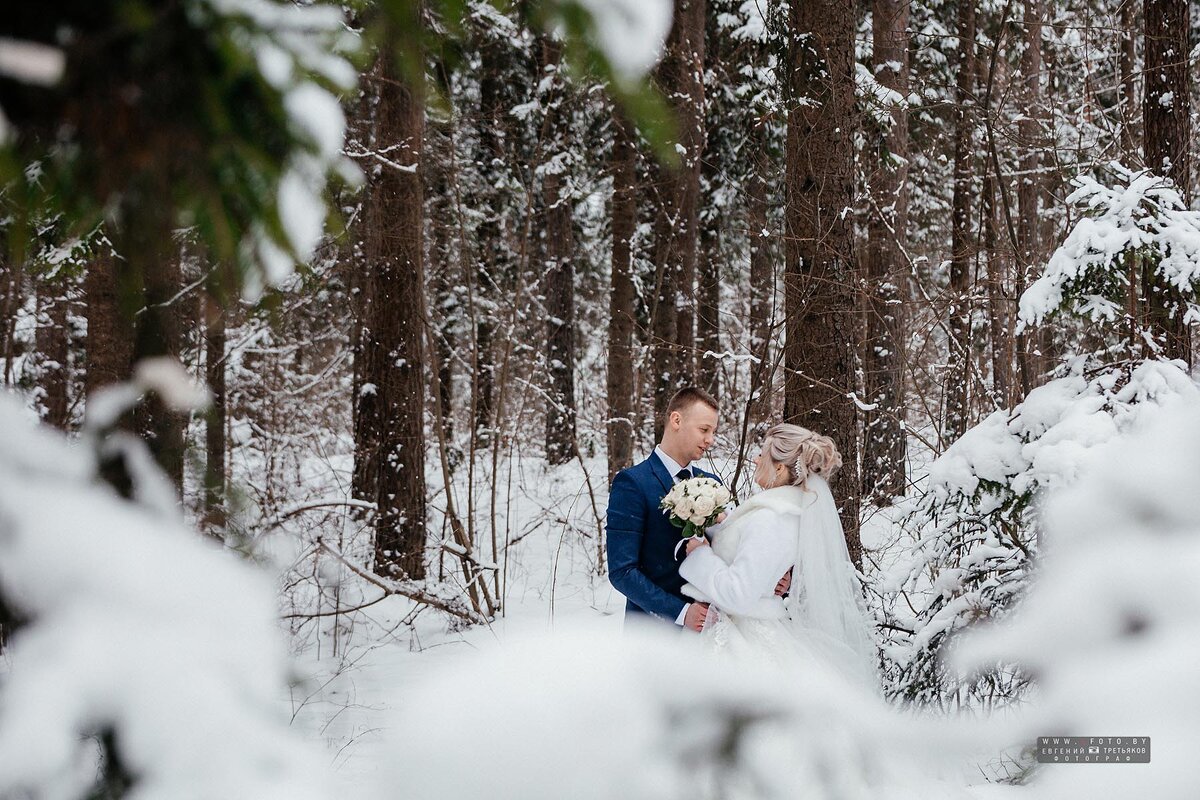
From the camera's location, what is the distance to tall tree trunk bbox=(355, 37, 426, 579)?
769 cm

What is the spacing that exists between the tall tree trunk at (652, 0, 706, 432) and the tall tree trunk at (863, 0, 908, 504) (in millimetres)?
2040

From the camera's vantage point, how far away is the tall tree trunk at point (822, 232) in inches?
226

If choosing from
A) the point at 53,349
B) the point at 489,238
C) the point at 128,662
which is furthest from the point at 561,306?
the point at 128,662

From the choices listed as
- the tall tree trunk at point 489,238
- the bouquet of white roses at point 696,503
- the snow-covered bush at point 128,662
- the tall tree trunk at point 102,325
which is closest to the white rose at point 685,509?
the bouquet of white roses at point 696,503

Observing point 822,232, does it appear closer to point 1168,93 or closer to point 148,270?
point 1168,93

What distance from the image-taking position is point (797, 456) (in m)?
4.03

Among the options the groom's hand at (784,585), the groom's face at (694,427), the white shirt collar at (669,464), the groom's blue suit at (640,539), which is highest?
the groom's face at (694,427)

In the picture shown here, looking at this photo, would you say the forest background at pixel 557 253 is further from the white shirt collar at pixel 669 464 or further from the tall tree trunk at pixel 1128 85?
the white shirt collar at pixel 669 464

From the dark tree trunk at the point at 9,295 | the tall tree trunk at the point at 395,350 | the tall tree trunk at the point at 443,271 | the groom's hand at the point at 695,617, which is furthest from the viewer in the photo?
the tall tree trunk at the point at 443,271

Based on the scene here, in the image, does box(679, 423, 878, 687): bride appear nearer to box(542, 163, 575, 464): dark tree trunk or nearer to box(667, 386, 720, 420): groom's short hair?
box(667, 386, 720, 420): groom's short hair

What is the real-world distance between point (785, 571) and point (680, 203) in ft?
19.1

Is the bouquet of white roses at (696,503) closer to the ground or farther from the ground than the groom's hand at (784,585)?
farther from the ground

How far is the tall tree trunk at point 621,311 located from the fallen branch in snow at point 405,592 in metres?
3.64

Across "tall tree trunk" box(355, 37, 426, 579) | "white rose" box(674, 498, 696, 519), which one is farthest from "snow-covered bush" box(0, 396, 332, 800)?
"tall tree trunk" box(355, 37, 426, 579)
